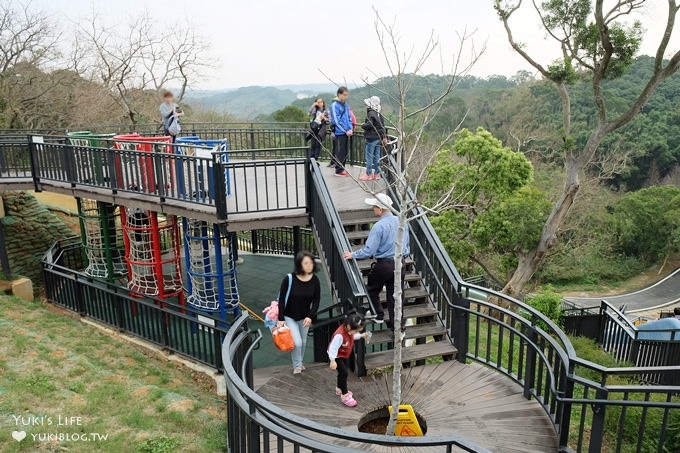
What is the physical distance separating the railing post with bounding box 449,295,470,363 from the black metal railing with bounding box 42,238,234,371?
3491 millimetres

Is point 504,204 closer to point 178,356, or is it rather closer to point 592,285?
point 178,356

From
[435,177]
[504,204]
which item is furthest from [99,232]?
[504,204]

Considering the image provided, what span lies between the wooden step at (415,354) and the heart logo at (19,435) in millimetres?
3877

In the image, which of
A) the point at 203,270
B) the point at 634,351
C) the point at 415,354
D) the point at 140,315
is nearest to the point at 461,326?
the point at 415,354

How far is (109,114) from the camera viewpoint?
28094 millimetres

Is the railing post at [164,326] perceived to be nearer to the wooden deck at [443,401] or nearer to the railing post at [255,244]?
the wooden deck at [443,401]

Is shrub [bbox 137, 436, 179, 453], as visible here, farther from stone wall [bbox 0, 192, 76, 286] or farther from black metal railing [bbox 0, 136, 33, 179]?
stone wall [bbox 0, 192, 76, 286]

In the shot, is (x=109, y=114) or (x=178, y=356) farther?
(x=109, y=114)

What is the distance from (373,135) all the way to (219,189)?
10.7ft

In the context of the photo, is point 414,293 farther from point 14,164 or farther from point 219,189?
point 14,164

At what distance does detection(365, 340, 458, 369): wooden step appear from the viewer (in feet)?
21.5

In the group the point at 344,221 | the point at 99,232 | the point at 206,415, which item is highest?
the point at 344,221

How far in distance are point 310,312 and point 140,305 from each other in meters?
4.49

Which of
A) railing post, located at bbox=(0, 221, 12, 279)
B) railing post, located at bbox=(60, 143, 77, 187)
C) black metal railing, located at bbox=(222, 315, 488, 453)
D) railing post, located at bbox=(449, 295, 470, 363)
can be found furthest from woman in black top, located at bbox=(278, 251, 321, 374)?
railing post, located at bbox=(0, 221, 12, 279)
